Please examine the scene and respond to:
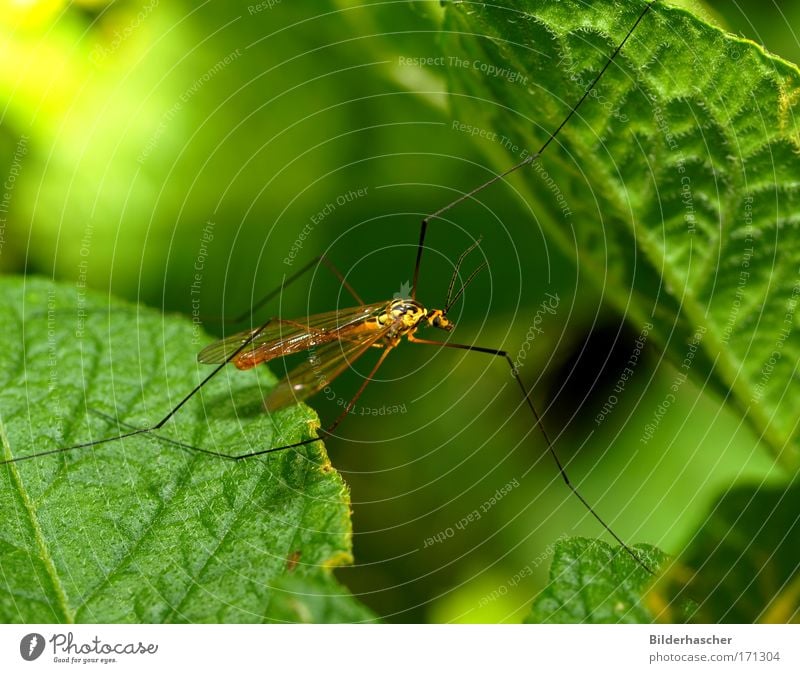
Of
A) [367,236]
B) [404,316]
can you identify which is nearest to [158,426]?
[404,316]

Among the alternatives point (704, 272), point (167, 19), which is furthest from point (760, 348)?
point (167, 19)

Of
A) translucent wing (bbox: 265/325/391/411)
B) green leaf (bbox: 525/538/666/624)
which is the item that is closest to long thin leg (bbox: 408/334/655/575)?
translucent wing (bbox: 265/325/391/411)

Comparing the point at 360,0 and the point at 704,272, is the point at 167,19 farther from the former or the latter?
the point at 704,272

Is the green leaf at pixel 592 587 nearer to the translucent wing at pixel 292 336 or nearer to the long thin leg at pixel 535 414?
the long thin leg at pixel 535 414

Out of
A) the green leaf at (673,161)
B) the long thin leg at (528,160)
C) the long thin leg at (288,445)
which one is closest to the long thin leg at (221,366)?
the long thin leg at (288,445)

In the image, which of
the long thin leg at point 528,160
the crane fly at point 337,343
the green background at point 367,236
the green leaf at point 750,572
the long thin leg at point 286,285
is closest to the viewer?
the long thin leg at point 528,160

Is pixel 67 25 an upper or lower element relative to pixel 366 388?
upper
